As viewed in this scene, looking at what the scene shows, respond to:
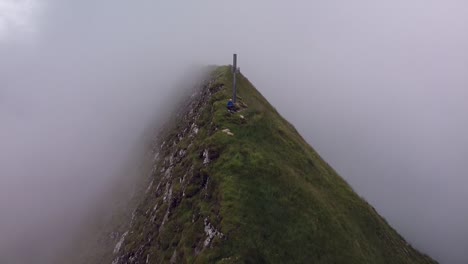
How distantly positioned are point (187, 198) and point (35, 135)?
155 meters

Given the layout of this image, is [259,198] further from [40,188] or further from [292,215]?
[40,188]

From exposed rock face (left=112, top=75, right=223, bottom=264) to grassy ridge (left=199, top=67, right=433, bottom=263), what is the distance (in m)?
2.17

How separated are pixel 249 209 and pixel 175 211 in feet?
39.2

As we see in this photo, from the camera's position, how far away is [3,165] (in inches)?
6186

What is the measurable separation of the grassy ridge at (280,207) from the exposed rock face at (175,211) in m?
2.17

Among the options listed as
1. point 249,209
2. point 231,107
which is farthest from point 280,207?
point 231,107

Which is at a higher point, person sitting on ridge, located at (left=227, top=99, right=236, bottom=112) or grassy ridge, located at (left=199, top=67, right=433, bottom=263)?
person sitting on ridge, located at (left=227, top=99, right=236, bottom=112)

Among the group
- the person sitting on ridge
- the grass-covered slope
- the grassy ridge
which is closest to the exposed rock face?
the grass-covered slope

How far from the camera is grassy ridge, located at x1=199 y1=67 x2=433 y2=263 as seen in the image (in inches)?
1352

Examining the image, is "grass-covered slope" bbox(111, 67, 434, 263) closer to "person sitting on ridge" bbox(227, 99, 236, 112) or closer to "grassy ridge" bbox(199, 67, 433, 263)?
"grassy ridge" bbox(199, 67, 433, 263)

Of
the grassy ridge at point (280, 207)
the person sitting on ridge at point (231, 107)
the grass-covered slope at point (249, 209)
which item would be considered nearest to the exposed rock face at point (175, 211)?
the grass-covered slope at point (249, 209)

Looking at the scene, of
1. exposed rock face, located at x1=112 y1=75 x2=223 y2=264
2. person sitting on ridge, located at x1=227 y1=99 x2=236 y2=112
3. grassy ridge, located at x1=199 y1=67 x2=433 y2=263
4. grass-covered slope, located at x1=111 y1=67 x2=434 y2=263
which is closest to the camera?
grassy ridge, located at x1=199 y1=67 x2=433 y2=263

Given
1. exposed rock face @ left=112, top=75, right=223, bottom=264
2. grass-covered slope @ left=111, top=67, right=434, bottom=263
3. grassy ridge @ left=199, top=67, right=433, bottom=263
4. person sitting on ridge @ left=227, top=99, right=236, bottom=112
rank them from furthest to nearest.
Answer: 1. person sitting on ridge @ left=227, top=99, right=236, bottom=112
2. exposed rock face @ left=112, top=75, right=223, bottom=264
3. grass-covered slope @ left=111, top=67, right=434, bottom=263
4. grassy ridge @ left=199, top=67, right=433, bottom=263

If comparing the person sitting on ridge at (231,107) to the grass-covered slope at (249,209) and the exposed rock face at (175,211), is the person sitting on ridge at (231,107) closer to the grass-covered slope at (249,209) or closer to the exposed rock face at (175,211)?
the grass-covered slope at (249,209)
